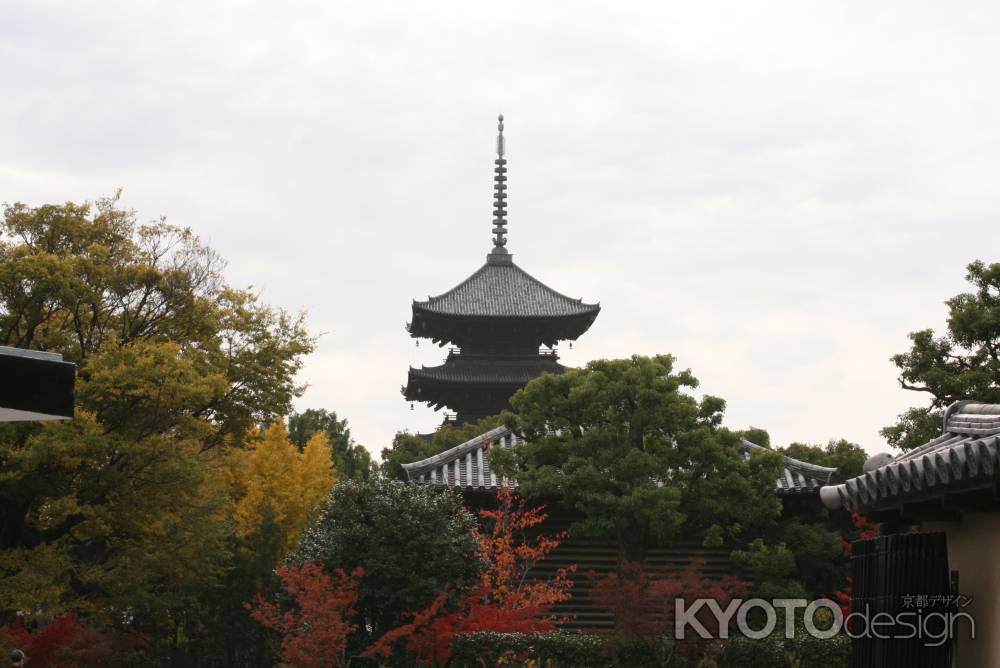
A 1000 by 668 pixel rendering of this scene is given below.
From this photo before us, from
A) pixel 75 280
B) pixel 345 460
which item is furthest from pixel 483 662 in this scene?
pixel 345 460

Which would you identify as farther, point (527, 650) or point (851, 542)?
point (527, 650)

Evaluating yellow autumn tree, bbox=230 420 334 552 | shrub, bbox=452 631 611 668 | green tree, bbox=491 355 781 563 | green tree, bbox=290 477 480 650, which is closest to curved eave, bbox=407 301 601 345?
yellow autumn tree, bbox=230 420 334 552

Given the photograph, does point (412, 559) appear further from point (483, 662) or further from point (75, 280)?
point (75, 280)

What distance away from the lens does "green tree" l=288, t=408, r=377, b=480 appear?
4733 centimetres

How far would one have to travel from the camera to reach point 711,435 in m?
21.3

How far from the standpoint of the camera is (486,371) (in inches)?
1842

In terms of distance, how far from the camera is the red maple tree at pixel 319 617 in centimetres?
1680

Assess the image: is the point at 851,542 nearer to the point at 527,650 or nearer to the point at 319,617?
the point at 527,650

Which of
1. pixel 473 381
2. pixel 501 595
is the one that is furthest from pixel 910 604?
pixel 473 381

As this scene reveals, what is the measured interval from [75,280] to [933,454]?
1620 centimetres

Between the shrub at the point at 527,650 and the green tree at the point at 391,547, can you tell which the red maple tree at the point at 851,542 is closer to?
the shrub at the point at 527,650

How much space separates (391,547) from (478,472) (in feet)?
18.4

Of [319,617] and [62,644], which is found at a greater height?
[319,617]

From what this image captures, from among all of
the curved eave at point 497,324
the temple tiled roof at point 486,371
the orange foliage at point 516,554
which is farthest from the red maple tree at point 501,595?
the curved eave at point 497,324
